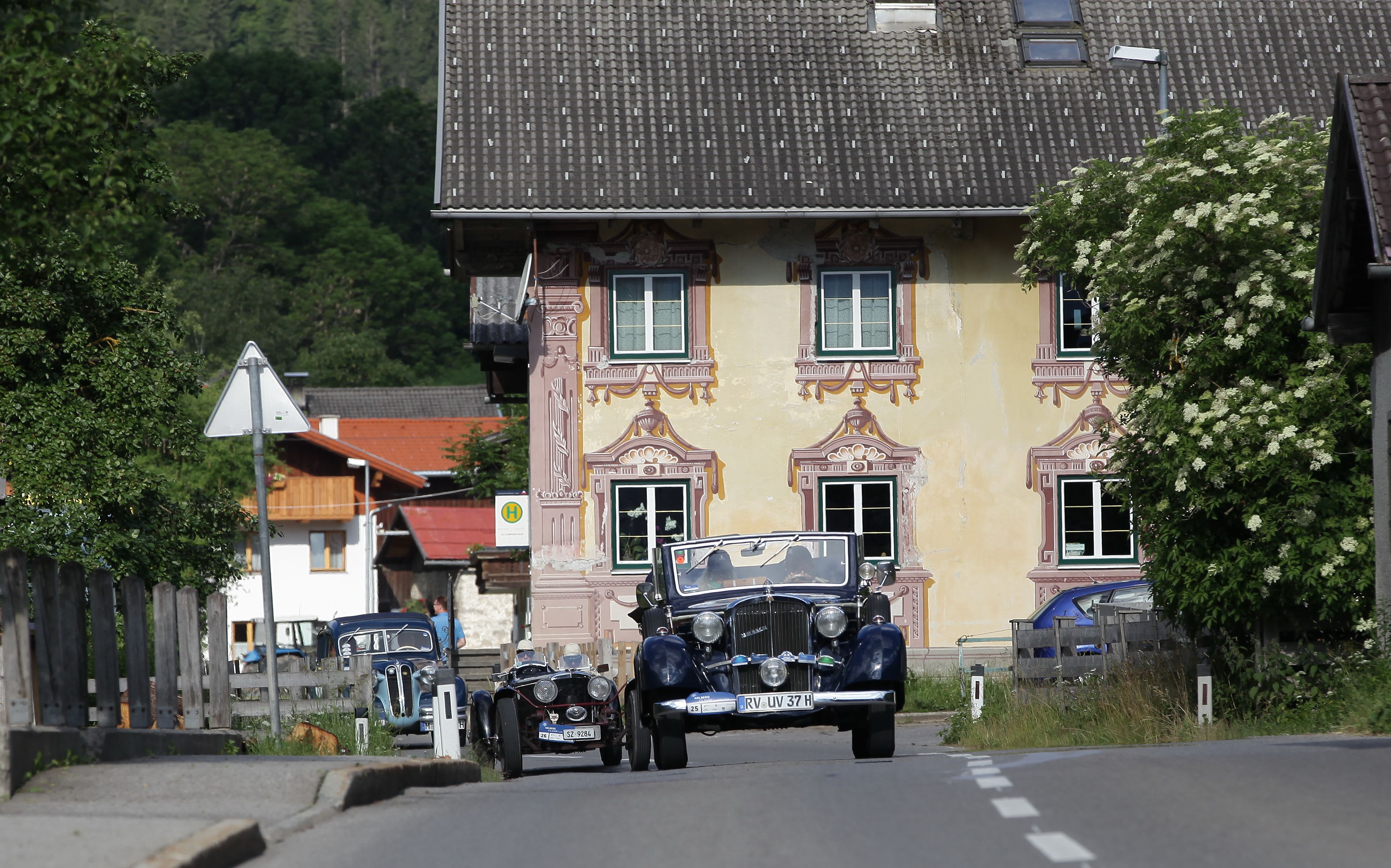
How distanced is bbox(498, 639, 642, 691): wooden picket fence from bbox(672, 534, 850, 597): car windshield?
34.5 feet

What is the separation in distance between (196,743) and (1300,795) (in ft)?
24.7

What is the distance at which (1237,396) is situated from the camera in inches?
707

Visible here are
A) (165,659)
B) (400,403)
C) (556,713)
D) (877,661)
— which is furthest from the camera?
(400,403)

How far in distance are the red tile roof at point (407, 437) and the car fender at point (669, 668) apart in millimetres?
68878

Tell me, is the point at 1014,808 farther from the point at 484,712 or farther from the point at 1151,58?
the point at 1151,58

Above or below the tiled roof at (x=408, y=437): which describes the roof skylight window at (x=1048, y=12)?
above

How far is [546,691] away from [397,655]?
28.7 feet

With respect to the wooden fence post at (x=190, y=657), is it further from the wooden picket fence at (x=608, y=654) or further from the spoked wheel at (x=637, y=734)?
the wooden picket fence at (x=608, y=654)

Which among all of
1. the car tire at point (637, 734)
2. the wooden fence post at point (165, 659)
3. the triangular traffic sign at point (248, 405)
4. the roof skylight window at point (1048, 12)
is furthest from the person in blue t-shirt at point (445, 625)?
the wooden fence post at point (165, 659)

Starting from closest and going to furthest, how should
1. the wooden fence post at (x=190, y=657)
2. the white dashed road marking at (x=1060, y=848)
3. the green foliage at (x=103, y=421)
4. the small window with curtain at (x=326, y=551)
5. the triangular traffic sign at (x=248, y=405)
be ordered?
the white dashed road marking at (x=1060, y=848), the wooden fence post at (x=190, y=657), the triangular traffic sign at (x=248, y=405), the green foliage at (x=103, y=421), the small window with curtain at (x=326, y=551)

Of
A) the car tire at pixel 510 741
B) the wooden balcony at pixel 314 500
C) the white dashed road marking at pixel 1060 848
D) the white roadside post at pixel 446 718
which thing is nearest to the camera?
the white dashed road marking at pixel 1060 848

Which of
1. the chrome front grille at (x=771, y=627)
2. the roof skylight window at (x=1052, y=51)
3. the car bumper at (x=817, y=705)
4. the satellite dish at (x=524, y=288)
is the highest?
the roof skylight window at (x=1052, y=51)

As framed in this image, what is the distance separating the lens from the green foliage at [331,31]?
14900 centimetres

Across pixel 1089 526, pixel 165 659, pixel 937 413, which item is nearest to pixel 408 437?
pixel 937 413
